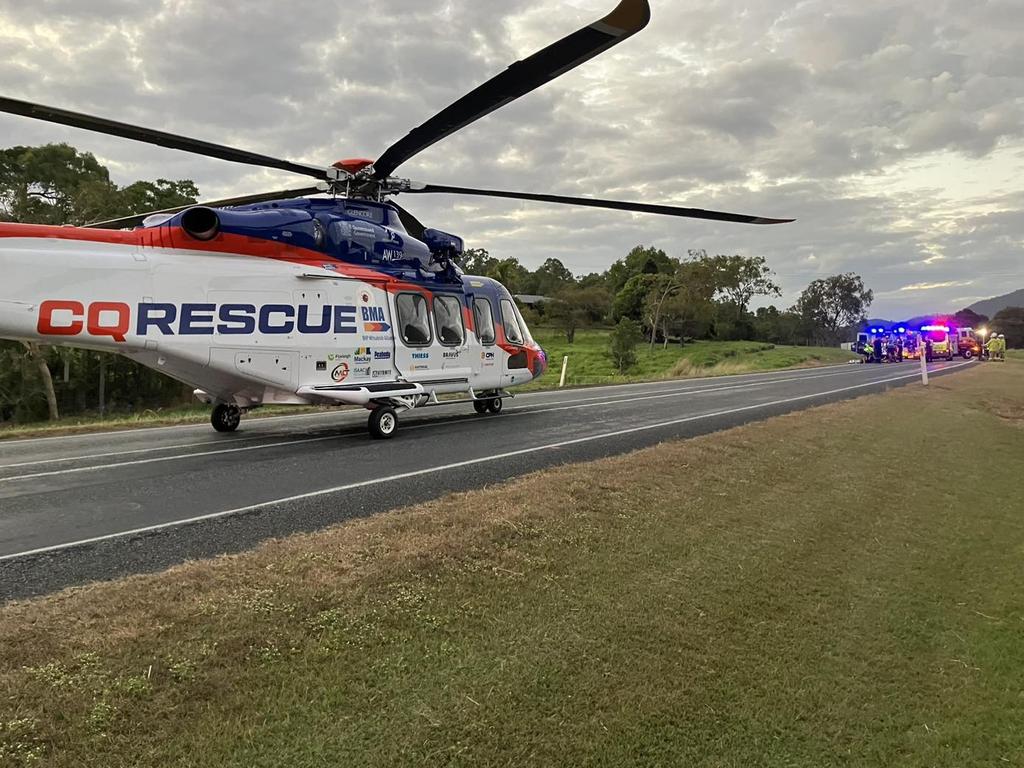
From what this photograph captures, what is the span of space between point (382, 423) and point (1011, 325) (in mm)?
134044

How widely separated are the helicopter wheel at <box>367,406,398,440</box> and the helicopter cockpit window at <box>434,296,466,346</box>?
216cm

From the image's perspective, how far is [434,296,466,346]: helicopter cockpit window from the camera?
12.2 m

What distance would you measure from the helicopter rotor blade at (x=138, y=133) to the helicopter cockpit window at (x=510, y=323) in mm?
5602

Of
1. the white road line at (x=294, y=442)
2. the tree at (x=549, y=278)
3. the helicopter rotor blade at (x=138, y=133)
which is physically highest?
the tree at (x=549, y=278)

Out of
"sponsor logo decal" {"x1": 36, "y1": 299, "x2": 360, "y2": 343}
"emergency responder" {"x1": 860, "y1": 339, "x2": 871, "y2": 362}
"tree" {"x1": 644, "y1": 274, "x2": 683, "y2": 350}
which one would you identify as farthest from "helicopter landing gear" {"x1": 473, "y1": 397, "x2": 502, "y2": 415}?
"tree" {"x1": 644, "y1": 274, "x2": 683, "y2": 350}

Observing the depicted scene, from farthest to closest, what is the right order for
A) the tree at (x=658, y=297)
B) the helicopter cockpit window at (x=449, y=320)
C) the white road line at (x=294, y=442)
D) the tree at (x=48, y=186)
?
the tree at (x=658, y=297) → the tree at (x=48, y=186) → the helicopter cockpit window at (x=449, y=320) → the white road line at (x=294, y=442)

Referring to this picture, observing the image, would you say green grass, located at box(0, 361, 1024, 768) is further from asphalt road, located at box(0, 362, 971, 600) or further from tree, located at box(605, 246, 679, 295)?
tree, located at box(605, 246, 679, 295)

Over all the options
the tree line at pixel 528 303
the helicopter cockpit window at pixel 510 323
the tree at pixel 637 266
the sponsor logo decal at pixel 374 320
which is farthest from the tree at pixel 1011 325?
the sponsor logo decal at pixel 374 320

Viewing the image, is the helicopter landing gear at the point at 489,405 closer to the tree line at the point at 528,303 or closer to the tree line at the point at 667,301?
the tree line at the point at 528,303

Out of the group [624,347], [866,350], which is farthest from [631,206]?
[866,350]

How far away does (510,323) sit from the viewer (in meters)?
14.1

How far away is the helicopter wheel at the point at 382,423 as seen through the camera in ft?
33.9

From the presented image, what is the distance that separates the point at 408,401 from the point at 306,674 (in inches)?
324

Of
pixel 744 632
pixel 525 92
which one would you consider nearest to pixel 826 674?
pixel 744 632
